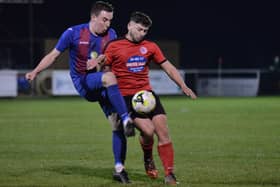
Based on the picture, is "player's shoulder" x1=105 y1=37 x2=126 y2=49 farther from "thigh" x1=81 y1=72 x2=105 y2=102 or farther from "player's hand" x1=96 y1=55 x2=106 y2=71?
"thigh" x1=81 y1=72 x2=105 y2=102

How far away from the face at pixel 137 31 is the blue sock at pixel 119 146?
1307 millimetres

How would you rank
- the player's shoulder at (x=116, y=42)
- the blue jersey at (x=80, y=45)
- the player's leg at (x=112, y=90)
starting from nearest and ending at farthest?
1. the player's leg at (x=112, y=90)
2. the player's shoulder at (x=116, y=42)
3. the blue jersey at (x=80, y=45)

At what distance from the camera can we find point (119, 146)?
9.13 meters

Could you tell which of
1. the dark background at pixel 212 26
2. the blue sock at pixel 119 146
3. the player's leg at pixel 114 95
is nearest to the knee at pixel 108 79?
the player's leg at pixel 114 95

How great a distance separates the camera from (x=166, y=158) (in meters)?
8.70

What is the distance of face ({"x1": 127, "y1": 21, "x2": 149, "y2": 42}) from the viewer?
8.50 metres

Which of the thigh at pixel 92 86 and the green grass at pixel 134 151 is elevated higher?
the thigh at pixel 92 86

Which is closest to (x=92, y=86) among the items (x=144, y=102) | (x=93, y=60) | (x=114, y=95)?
(x=93, y=60)

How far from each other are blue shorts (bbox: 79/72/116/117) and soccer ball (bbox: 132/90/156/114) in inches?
17.5

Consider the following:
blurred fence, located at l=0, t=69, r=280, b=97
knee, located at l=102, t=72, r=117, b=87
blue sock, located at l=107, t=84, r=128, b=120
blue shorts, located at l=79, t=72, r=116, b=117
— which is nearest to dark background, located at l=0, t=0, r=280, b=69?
blurred fence, located at l=0, t=69, r=280, b=97

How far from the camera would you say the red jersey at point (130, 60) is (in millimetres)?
8703

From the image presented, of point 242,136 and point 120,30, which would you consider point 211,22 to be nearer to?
point 120,30

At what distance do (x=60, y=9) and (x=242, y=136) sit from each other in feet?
134

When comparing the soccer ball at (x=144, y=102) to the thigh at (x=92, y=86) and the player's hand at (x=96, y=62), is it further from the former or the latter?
the player's hand at (x=96, y=62)
